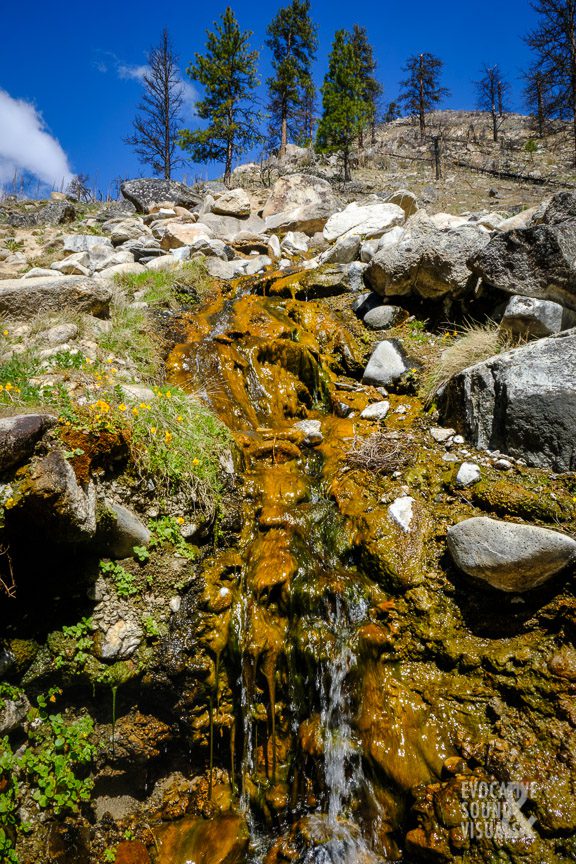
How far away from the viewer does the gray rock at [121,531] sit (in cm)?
321

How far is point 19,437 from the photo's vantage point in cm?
258

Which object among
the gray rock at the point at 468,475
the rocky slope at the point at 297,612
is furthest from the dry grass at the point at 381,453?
the gray rock at the point at 468,475

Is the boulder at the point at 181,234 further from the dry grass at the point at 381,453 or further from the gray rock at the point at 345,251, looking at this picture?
the dry grass at the point at 381,453

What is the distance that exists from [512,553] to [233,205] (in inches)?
630

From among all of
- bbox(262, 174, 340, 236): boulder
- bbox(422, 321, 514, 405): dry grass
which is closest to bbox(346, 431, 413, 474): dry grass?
bbox(422, 321, 514, 405): dry grass

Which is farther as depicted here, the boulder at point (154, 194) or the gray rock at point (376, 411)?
the boulder at point (154, 194)

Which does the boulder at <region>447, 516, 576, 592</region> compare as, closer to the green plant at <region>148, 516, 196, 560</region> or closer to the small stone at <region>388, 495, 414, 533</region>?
the small stone at <region>388, 495, 414, 533</region>

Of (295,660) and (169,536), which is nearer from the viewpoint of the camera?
(295,660)

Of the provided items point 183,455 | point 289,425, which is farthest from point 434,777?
point 289,425

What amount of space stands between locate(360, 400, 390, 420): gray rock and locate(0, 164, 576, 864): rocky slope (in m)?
0.04

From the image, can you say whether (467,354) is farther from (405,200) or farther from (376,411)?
(405,200)

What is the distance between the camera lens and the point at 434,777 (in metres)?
2.65

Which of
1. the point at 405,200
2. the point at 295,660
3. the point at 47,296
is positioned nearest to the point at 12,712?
the point at 295,660

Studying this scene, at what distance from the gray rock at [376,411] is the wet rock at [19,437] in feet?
11.8
